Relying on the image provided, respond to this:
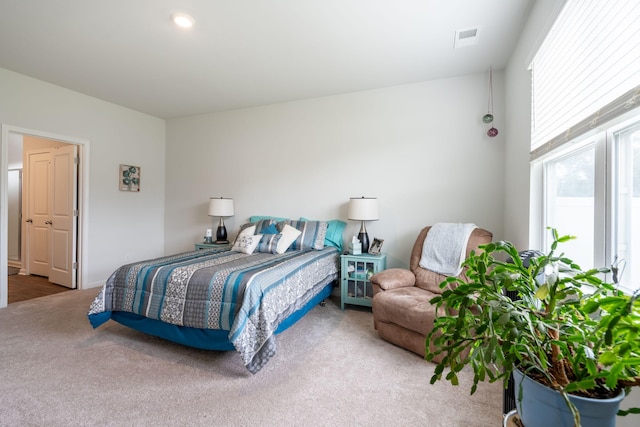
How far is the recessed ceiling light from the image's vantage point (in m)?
2.23

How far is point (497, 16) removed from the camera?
2.23 m

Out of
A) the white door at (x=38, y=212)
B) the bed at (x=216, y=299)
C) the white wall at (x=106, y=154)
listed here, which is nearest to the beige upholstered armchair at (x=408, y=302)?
the bed at (x=216, y=299)

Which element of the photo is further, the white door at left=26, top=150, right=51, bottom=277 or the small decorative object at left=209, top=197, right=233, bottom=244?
the white door at left=26, top=150, right=51, bottom=277

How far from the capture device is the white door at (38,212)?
4.36m

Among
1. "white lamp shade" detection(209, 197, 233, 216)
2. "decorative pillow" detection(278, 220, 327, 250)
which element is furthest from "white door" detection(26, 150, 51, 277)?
"decorative pillow" detection(278, 220, 327, 250)

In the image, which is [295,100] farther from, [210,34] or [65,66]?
[65,66]

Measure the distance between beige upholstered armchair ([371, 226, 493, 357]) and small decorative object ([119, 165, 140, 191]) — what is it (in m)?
3.99

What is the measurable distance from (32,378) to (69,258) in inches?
105

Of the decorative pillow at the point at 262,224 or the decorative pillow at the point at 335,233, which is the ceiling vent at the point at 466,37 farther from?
the decorative pillow at the point at 262,224

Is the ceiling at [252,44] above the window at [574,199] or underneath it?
above

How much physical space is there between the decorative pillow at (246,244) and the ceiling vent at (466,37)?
275 centimetres

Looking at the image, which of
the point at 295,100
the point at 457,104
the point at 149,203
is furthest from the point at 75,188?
the point at 457,104

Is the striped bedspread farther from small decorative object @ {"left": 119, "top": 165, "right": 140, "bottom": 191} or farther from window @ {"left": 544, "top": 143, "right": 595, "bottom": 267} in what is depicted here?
small decorative object @ {"left": 119, "top": 165, "right": 140, "bottom": 191}

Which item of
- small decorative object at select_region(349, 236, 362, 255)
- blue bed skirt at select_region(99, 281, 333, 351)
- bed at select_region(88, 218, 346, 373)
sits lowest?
blue bed skirt at select_region(99, 281, 333, 351)
